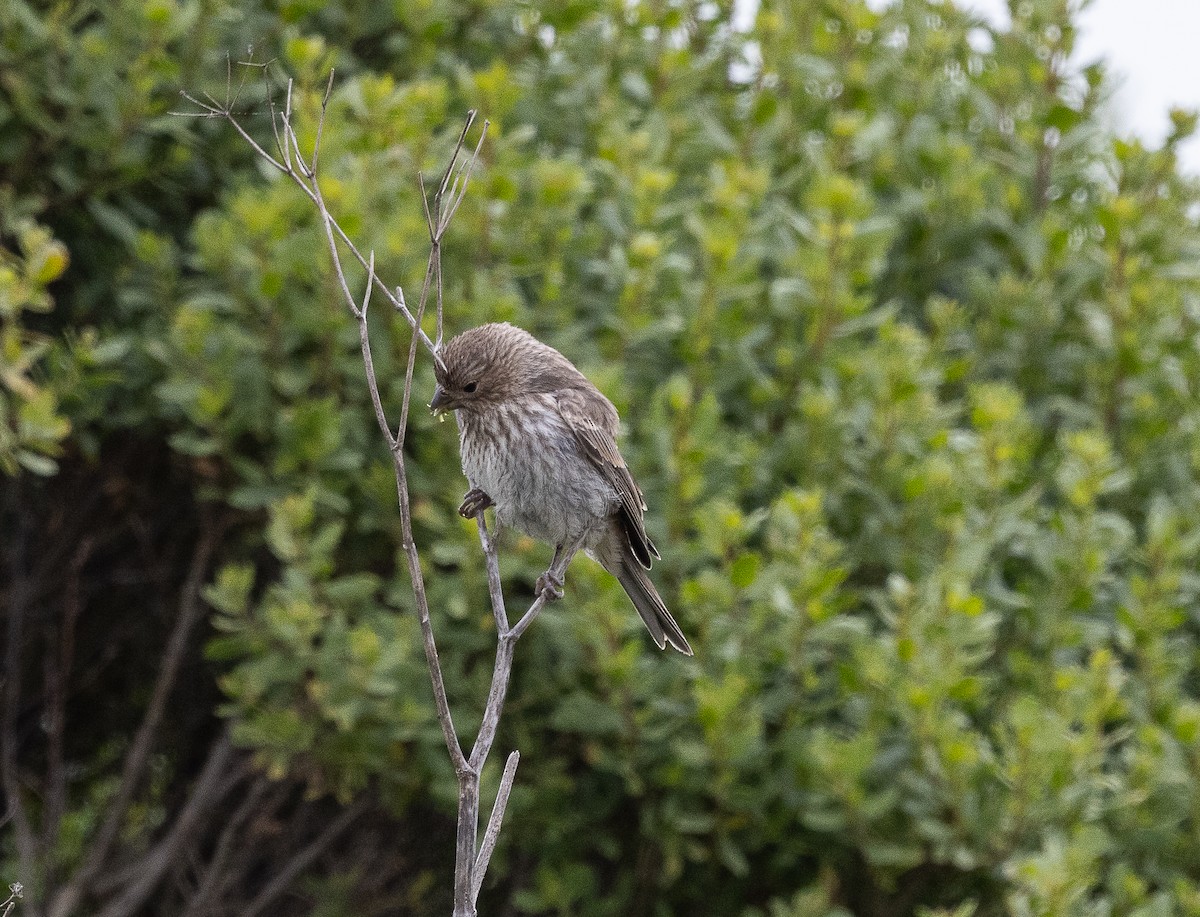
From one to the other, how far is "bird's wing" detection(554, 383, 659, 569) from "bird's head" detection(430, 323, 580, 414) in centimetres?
7

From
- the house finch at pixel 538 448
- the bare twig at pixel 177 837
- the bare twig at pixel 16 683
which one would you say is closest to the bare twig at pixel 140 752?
the bare twig at pixel 177 837

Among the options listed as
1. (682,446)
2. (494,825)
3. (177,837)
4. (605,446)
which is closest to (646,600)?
(605,446)

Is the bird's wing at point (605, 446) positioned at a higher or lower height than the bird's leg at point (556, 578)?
higher

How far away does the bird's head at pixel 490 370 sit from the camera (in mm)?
3715

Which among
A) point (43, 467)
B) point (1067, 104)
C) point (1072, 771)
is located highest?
point (1067, 104)

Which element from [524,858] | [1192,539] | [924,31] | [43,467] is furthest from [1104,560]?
[43,467]

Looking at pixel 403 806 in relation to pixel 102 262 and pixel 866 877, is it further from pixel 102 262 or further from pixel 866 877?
pixel 102 262

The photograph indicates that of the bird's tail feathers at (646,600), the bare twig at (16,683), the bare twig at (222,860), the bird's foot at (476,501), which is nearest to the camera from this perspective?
the bird's foot at (476,501)

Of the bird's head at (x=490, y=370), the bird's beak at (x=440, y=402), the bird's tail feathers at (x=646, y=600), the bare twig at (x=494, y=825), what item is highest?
the bird's head at (x=490, y=370)

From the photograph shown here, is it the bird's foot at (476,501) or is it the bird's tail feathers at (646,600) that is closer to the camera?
the bird's foot at (476,501)

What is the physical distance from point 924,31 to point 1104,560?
2.59 meters

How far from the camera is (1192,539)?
475 centimetres

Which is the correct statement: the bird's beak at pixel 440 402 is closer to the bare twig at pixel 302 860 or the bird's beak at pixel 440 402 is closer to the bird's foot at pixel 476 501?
the bird's foot at pixel 476 501

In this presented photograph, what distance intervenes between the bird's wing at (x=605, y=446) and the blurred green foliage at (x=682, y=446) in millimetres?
379
